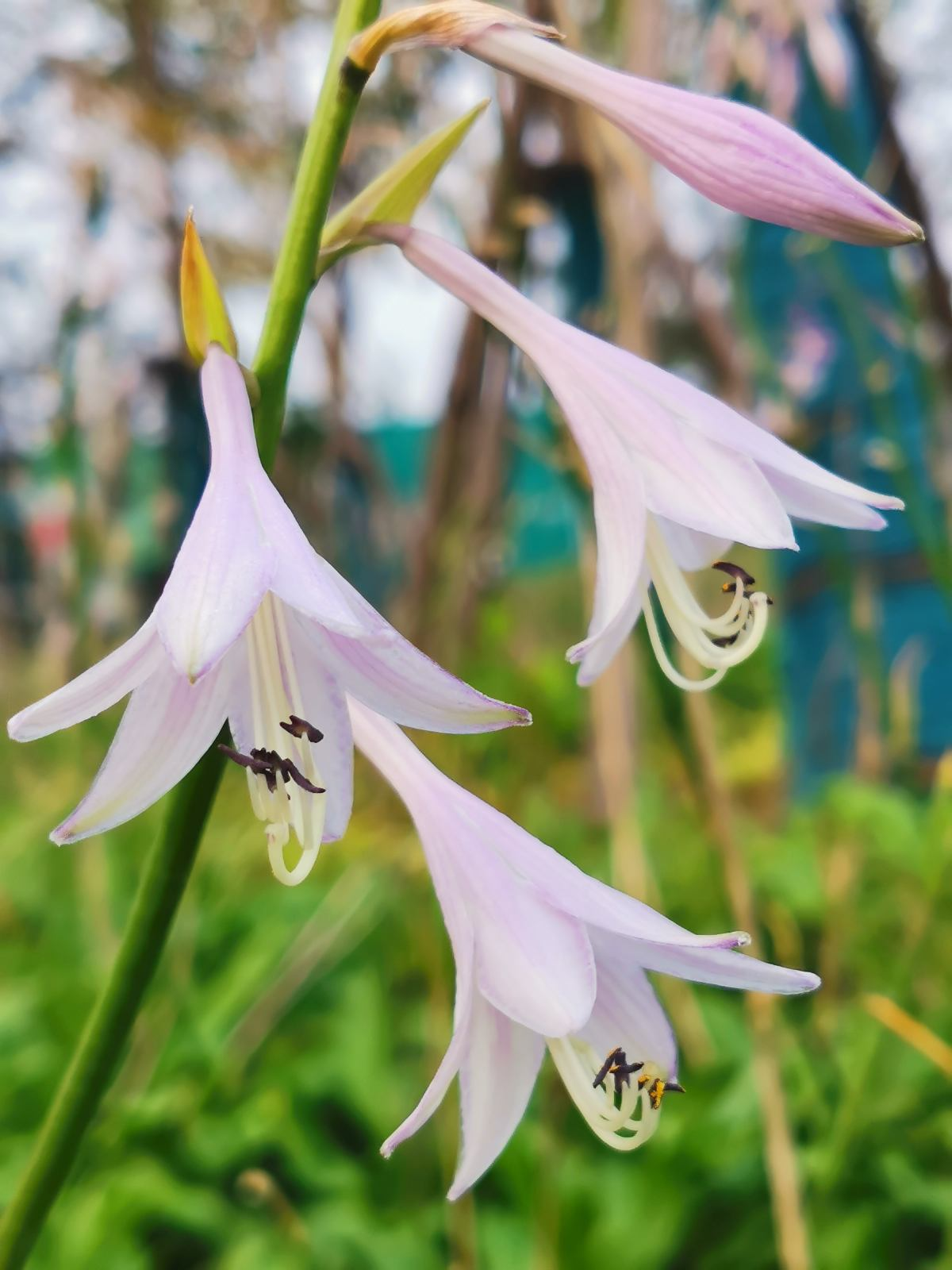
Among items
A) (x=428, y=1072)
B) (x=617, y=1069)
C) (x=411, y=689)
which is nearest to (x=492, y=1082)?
(x=617, y=1069)

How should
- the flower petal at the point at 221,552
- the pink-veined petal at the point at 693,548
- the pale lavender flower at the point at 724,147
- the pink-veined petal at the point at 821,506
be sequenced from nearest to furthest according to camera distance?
the flower petal at the point at 221,552, the pale lavender flower at the point at 724,147, the pink-veined petal at the point at 821,506, the pink-veined petal at the point at 693,548

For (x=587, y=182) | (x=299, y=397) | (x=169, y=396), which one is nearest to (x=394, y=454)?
(x=299, y=397)

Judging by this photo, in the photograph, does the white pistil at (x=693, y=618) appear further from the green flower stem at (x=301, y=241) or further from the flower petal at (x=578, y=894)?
the green flower stem at (x=301, y=241)

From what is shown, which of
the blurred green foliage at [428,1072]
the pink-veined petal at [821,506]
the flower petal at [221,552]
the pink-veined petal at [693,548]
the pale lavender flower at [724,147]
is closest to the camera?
the flower petal at [221,552]

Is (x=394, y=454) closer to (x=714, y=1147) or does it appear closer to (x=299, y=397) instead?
(x=299, y=397)

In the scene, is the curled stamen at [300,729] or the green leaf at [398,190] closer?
the curled stamen at [300,729]

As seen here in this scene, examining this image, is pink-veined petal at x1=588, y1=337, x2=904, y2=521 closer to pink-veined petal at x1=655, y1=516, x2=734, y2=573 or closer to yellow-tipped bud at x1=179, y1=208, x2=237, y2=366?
pink-veined petal at x1=655, y1=516, x2=734, y2=573

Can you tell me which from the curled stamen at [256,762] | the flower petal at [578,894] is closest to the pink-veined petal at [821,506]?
the flower petal at [578,894]

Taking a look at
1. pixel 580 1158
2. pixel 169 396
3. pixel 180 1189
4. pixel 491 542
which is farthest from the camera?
pixel 169 396
